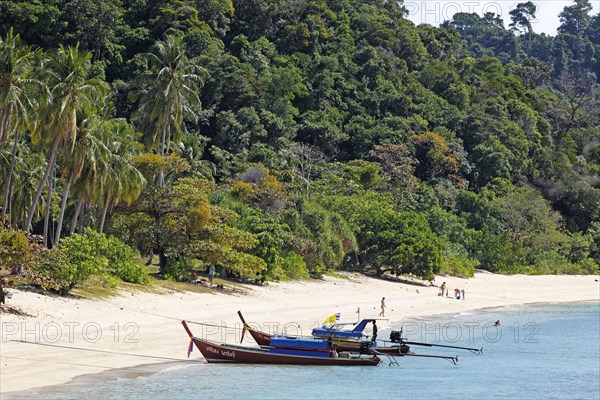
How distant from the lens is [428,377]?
33125mm

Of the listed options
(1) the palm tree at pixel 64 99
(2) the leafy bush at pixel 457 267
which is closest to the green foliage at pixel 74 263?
(1) the palm tree at pixel 64 99

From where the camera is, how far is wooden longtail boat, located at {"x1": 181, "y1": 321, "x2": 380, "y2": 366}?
98.9 ft

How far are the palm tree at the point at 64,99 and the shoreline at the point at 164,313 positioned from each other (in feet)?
26.7

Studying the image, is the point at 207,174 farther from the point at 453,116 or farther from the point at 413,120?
the point at 453,116

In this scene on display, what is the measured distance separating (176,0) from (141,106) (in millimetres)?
44088

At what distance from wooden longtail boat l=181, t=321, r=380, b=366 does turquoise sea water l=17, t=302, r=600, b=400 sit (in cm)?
30

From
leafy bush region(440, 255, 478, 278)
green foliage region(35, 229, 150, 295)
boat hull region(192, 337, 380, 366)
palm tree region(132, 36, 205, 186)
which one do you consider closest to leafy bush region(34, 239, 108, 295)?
green foliage region(35, 229, 150, 295)

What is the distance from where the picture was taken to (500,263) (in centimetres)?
8069

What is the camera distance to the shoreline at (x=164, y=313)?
25703mm

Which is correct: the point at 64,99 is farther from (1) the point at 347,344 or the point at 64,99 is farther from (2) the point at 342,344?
(1) the point at 347,344

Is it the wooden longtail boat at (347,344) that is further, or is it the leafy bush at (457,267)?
the leafy bush at (457,267)

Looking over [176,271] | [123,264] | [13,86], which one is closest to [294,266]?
[176,271]

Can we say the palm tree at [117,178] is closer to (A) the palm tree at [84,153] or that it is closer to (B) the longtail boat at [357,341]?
(A) the palm tree at [84,153]

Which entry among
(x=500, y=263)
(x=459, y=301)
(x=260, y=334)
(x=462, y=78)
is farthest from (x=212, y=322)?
→ (x=462, y=78)
